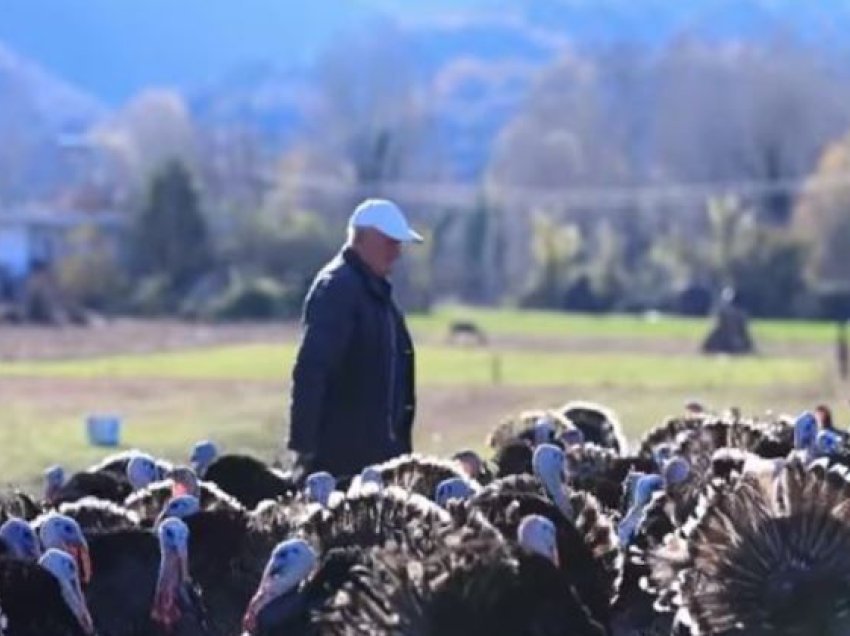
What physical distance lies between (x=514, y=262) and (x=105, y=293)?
53.3 metres

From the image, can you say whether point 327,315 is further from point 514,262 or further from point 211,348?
point 514,262

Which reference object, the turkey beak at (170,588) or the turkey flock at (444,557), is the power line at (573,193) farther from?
the turkey beak at (170,588)

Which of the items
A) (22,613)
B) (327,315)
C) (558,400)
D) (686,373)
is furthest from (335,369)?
(686,373)

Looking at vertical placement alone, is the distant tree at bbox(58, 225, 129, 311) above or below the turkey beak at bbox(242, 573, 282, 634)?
above

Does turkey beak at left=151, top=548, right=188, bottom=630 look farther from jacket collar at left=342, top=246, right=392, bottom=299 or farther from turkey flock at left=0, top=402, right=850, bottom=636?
jacket collar at left=342, top=246, right=392, bottom=299

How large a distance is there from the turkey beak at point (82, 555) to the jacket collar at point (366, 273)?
8.38ft

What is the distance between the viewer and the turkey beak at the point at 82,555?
11281 mm

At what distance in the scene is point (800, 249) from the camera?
90750 mm

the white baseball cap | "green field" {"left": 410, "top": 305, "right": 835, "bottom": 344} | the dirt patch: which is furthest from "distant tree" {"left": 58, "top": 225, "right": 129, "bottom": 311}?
the white baseball cap

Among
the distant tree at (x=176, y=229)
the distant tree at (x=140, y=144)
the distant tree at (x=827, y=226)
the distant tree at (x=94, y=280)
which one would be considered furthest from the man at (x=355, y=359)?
the distant tree at (x=140, y=144)

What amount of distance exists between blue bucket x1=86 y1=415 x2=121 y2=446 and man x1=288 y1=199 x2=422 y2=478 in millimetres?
15579

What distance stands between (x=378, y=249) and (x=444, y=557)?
4323 mm

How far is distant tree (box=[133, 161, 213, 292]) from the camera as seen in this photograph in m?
90.1

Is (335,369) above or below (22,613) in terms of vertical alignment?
above
